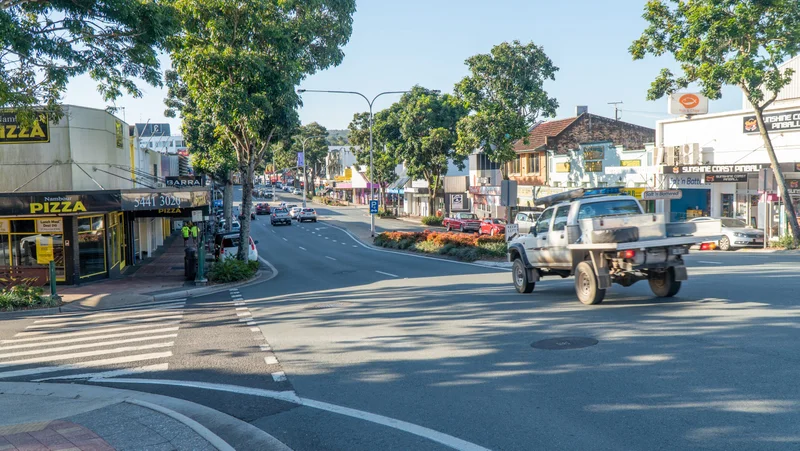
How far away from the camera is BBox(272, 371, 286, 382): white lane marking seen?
10048 mm

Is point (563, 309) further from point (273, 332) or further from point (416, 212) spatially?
point (416, 212)

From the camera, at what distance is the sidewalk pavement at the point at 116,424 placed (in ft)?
23.5

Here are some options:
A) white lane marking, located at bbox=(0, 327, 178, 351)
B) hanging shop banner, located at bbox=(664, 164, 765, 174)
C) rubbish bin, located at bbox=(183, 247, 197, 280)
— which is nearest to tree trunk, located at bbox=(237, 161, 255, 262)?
rubbish bin, located at bbox=(183, 247, 197, 280)

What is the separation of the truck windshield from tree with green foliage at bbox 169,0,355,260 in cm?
1295

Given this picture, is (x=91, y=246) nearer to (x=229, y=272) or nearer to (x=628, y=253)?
(x=229, y=272)

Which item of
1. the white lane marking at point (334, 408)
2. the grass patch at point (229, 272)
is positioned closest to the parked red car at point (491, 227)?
the grass patch at point (229, 272)

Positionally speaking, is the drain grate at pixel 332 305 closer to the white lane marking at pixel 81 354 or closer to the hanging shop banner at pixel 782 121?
the white lane marking at pixel 81 354

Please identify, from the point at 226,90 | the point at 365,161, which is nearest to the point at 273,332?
the point at 226,90

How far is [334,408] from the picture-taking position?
8414mm

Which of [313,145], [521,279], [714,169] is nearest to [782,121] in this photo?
[714,169]

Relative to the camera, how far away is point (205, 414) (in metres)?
8.50

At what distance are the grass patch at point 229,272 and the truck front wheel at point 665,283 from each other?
1544 centimetres

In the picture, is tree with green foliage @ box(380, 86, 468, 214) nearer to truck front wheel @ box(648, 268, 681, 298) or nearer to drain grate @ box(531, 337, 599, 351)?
truck front wheel @ box(648, 268, 681, 298)

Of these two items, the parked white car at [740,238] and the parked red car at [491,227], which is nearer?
the parked white car at [740,238]
